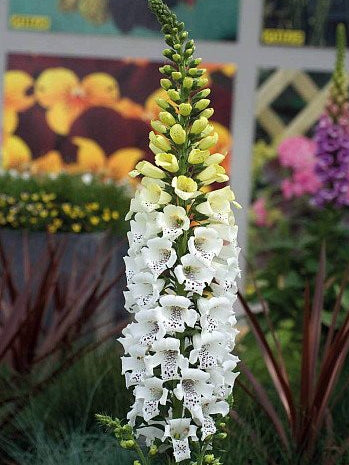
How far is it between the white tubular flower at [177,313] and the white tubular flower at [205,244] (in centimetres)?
9

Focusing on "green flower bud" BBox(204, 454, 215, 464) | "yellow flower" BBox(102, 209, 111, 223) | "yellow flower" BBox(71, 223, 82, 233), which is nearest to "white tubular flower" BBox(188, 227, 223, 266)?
"green flower bud" BBox(204, 454, 215, 464)

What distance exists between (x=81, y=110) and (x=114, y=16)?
2.01 ft

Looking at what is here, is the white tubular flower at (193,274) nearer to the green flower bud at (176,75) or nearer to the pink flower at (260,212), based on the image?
the green flower bud at (176,75)

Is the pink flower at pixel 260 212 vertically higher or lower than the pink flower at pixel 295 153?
lower

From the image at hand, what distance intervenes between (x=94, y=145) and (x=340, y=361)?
12.7ft

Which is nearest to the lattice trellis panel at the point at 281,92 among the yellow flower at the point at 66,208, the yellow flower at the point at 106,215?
the yellow flower at the point at 106,215

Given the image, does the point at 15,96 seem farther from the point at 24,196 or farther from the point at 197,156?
the point at 197,156

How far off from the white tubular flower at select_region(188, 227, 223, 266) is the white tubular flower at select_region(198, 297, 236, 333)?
7 cm

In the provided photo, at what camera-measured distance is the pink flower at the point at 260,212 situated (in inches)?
234

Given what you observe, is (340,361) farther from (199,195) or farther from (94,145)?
(94,145)

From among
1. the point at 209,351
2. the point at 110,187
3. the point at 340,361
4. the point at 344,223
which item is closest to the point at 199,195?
the point at 209,351

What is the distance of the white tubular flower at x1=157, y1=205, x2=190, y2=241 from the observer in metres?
1.74

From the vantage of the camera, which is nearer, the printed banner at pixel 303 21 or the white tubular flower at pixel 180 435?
the white tubular flower at pixel 180 435

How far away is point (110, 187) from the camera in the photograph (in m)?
4.65
